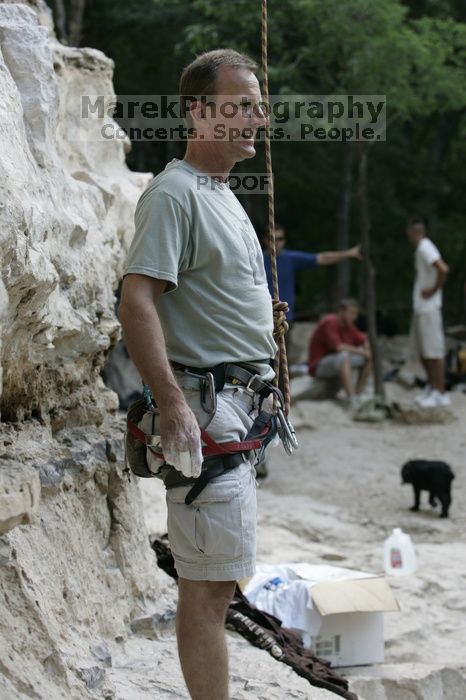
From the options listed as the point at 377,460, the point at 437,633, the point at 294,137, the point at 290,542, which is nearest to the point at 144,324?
the point at 437,633

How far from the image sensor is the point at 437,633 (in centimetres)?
507

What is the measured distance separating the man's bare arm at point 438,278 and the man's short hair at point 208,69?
856 centimetres

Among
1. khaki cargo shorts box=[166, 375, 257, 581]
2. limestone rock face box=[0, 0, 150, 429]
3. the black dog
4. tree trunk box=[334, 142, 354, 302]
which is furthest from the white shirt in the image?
khaki cargo shorts box=[166, 375, 257, 581]

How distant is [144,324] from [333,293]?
15372mm

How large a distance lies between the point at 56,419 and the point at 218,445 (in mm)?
1101

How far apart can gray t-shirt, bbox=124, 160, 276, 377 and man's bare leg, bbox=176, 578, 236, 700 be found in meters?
0.67

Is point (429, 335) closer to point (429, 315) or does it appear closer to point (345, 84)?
point (429, 315)

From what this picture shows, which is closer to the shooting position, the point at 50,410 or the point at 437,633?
the point at 50,410

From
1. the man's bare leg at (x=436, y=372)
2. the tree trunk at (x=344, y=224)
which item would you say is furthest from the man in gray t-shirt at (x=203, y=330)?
the tree trunk at (x=344, y=224)

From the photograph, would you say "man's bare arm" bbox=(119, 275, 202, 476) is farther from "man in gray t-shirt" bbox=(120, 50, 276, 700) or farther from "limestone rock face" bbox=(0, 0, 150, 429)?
"limestone rock face" bbox=(0, 0, 150, 429)

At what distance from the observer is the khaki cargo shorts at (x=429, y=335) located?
11.8 m

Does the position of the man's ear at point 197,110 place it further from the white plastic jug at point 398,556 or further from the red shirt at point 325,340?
the red shirt at point 325,340

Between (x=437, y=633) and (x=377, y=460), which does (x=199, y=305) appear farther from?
(x=377, y=460)

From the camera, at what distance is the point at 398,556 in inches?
230
